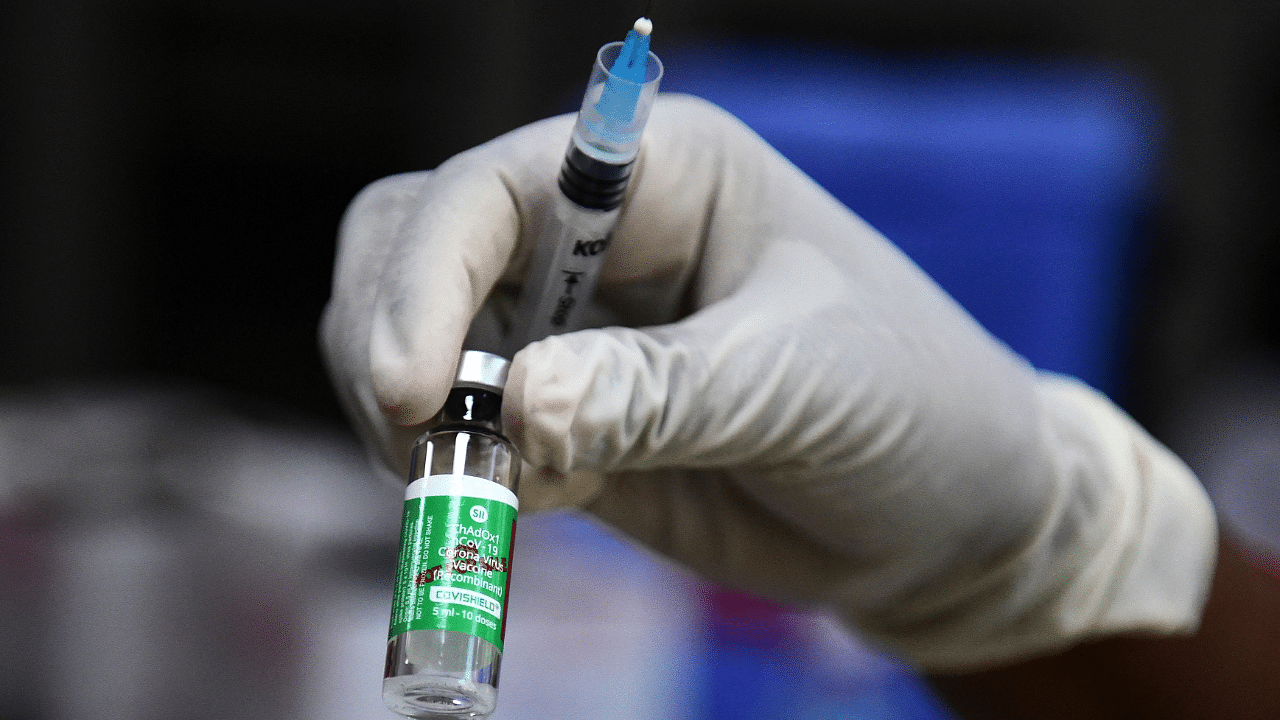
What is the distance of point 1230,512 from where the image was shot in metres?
2.01

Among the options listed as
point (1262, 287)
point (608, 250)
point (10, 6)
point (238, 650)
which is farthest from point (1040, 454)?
point (10, 6)

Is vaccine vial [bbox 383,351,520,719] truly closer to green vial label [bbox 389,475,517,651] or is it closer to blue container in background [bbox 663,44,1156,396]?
A: green vial label [bbox 389,475,517,651]

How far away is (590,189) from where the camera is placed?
2.67 feet

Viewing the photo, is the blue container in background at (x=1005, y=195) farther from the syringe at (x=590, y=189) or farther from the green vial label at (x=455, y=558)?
the green vial label at (x=455, y=558)

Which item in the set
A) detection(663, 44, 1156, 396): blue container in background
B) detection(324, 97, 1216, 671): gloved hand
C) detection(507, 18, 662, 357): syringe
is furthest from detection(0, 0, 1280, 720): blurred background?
detection(507, 18, 662, 357): syringe

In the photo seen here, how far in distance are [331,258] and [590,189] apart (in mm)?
2246

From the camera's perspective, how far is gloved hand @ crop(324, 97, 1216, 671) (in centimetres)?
80

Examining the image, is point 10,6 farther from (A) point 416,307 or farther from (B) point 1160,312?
(B) point 1160,312

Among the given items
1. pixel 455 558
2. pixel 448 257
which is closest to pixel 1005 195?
pixel 448 257

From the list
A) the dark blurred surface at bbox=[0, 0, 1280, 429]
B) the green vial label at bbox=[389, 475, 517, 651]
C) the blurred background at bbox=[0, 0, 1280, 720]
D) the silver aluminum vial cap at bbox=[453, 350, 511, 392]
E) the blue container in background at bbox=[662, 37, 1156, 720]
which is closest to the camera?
the green vial label at bbox=[389, 475, 517, 651]

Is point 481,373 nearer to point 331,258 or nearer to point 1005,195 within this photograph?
point 1005,195

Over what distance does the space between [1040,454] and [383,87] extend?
7.21 feet

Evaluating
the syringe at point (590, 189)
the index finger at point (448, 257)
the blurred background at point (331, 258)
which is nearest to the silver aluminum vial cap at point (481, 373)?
the index finger at point (448, 257)

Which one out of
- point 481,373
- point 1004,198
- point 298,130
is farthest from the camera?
point 298,130
